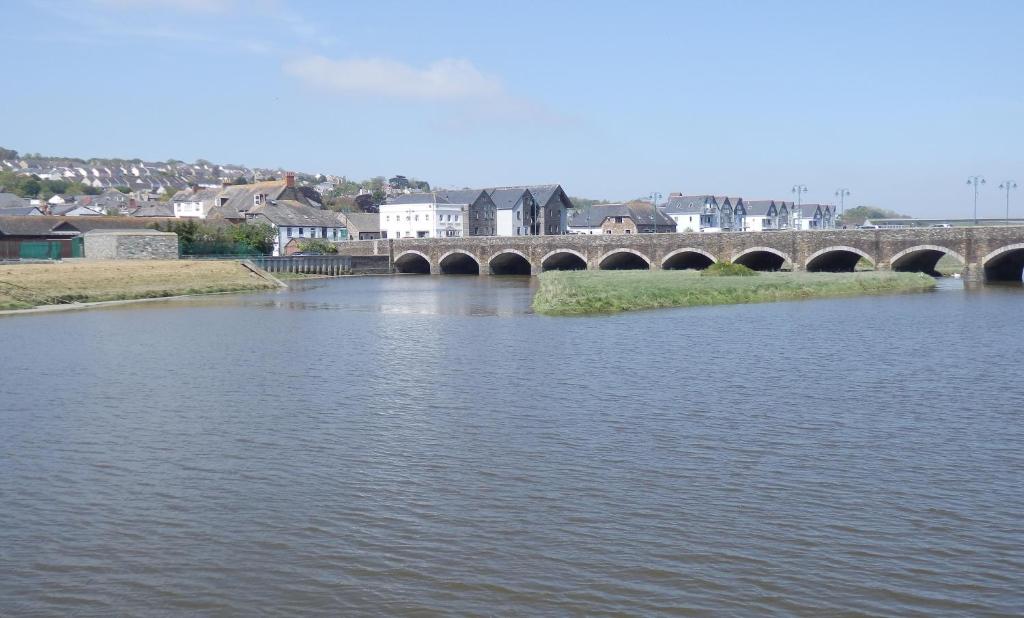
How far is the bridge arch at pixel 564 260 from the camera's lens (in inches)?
3659

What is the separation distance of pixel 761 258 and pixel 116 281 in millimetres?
53865

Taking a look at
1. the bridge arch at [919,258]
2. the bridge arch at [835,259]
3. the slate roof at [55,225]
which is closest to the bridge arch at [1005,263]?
the bridge arch at [919,258]

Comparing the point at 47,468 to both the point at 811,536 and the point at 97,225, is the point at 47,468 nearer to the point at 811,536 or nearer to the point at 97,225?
the point at 811,536

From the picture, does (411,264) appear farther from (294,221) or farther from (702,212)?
(702,212)

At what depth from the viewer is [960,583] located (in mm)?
11883

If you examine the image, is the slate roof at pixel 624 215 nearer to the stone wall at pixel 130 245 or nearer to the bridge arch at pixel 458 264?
the bridge arch at pixel 458 264

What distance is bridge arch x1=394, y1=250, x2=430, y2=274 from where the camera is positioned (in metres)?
108

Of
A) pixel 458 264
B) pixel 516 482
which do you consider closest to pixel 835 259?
pixel 458 264

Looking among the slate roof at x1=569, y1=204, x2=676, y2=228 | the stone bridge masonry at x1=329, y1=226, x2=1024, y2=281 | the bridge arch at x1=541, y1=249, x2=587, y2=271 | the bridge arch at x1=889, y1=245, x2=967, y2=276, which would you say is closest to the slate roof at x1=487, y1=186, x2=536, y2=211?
the slate roof at x1=569, y1=204, x2=676, y2=228

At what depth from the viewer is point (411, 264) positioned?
365ft

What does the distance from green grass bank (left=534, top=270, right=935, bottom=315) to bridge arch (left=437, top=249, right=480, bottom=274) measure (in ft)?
126

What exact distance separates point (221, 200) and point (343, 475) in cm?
13095

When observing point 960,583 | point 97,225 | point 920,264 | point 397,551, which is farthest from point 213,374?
point 97,225

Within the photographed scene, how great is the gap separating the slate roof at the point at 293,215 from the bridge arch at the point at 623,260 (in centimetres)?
4490
